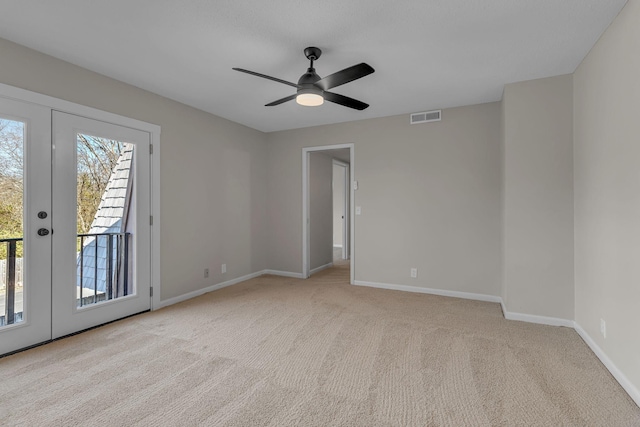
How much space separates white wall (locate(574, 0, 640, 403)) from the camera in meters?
1.94

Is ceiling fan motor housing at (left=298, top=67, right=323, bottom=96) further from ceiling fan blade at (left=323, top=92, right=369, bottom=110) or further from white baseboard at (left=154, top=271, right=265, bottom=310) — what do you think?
white baseboard at (left=154, top=271, right=265, bottom=310)

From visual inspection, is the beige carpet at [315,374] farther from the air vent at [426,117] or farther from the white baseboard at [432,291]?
the air vent at [426,117]

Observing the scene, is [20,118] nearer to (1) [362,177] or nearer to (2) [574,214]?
(1) [362,177]

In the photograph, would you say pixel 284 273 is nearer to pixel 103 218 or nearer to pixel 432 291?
pixel 432 291

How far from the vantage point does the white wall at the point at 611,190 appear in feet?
6.37

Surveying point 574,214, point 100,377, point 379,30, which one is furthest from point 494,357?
point 100,377

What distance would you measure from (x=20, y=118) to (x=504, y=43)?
3889 mm

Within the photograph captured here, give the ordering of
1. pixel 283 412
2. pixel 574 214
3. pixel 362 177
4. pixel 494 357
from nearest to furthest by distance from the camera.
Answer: pixel 283 412 < pixel 494 357 < pixel 574 214 < pixel 362 177

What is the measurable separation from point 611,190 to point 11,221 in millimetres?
4511

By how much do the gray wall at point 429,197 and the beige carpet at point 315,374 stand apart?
2.82 ft

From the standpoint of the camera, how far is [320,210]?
5828 millimetres

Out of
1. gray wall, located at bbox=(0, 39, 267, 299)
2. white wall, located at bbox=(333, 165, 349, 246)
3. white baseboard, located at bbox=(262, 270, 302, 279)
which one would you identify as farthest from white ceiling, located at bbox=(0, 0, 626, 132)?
white wall, located at bbox=(333, 165, 349, 246)

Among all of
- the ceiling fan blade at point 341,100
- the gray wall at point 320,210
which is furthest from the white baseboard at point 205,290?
the ceiling fan blade at point 341,100

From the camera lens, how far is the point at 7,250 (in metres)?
2.49
